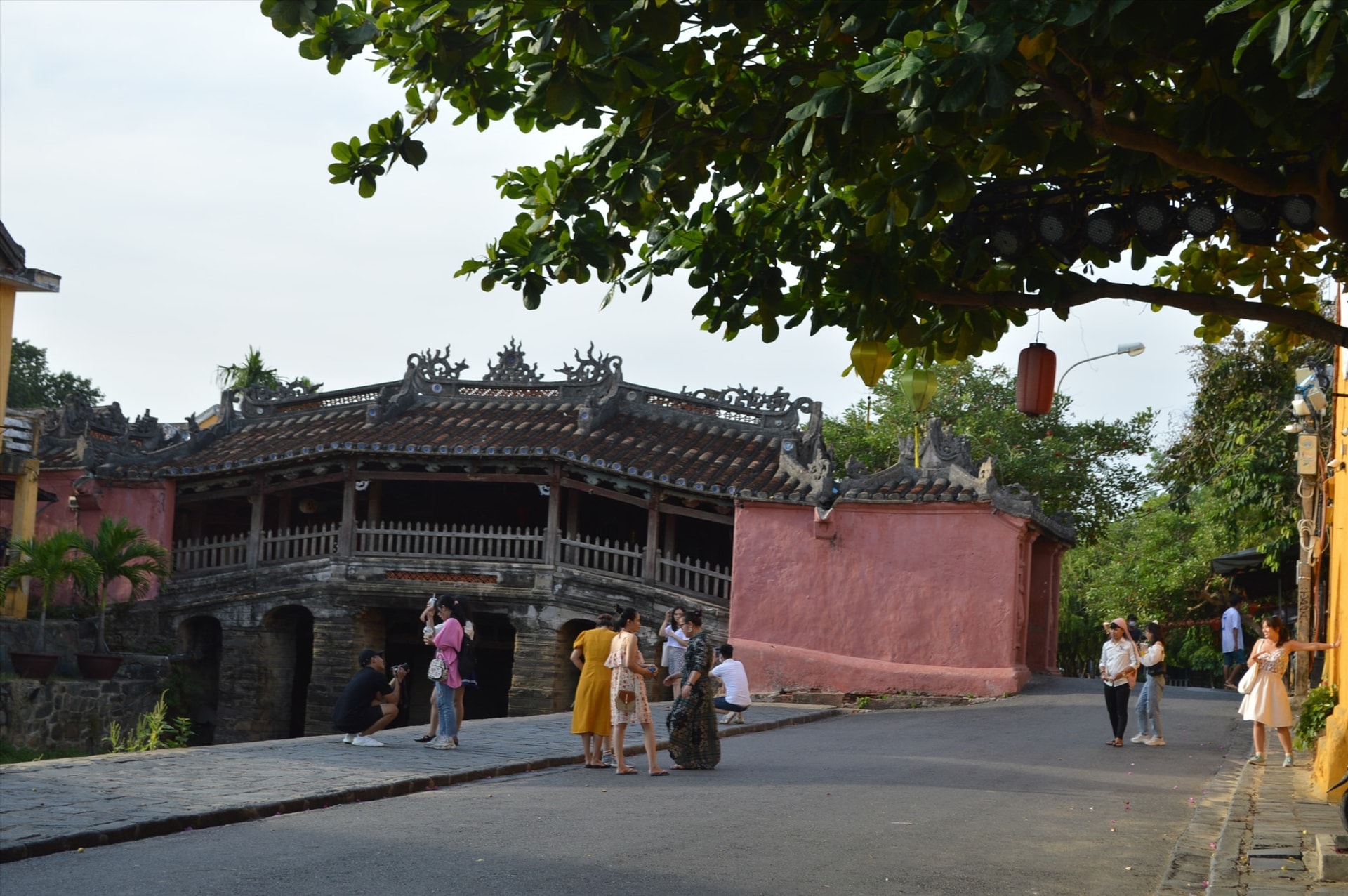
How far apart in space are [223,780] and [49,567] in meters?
13.0

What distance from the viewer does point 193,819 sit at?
884cm

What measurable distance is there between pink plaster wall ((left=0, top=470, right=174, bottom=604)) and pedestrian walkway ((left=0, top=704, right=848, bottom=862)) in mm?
12896

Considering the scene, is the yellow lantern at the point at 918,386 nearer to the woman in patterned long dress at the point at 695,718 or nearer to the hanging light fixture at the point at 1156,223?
the hanging light fixture at the point at 1156,223

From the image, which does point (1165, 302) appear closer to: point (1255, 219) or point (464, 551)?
point (1255, 219)

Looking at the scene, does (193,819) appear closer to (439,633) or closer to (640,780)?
(640,780)

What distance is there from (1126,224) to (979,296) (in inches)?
50.8

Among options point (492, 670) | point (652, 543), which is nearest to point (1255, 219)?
point (652, 543)

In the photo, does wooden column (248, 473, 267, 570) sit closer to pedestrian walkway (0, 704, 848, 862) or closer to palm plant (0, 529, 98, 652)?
palm plant (0, 529, 98, 652)

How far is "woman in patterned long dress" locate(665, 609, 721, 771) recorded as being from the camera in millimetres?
12938

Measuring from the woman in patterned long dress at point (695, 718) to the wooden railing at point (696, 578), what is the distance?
10.3 metres

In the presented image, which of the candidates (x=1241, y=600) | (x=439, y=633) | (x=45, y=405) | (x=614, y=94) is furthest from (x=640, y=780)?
(x=45, y=405)

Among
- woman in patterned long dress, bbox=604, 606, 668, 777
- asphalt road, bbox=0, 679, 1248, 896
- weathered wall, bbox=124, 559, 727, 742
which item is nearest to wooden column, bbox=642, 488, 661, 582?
weathered wall, bbox=124, 559, 727, 742

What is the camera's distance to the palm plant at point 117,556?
22969mm

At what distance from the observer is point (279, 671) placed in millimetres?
25797
